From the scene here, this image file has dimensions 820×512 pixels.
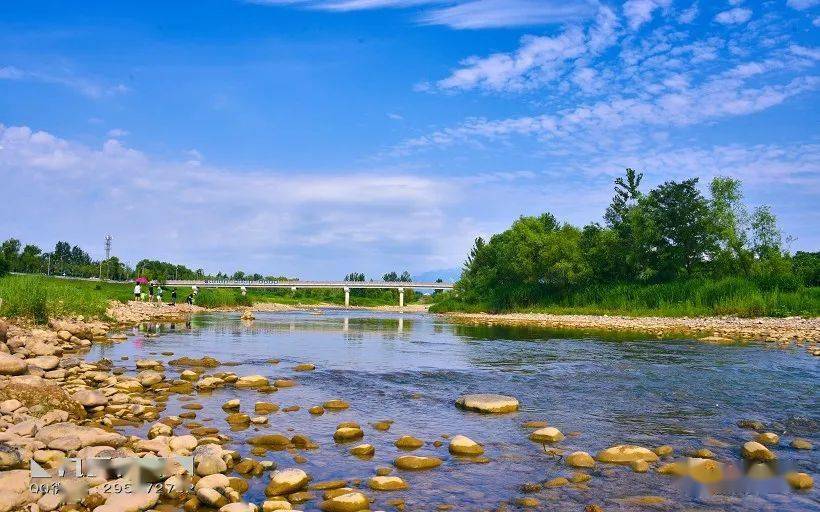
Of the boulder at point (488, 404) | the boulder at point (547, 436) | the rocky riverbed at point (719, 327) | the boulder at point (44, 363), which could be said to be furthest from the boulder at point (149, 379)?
the rocky riverbed at point (719, 327)

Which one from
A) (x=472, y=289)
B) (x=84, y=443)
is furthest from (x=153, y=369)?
(x=472, y=289)

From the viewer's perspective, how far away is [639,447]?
29.7 feet

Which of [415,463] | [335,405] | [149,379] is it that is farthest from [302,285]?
[415,463]

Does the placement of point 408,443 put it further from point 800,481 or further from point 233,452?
point 800,481

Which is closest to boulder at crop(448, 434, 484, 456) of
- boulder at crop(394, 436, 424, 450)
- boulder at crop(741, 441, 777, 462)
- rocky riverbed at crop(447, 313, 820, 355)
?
boulder at crop(394, 436, 424, 450)

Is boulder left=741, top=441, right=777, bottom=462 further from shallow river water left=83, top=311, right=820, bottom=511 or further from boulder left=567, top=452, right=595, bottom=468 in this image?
boulder left=567, top=452, right=595, bottom=468

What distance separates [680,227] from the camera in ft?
177

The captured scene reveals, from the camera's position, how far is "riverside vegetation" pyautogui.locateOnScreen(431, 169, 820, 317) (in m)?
43.5

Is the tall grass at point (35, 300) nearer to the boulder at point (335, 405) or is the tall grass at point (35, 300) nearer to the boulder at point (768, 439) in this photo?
the boulder at point (335, 405)

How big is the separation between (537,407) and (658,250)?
156 ft

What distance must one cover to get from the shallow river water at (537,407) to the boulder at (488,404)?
0.26 meters

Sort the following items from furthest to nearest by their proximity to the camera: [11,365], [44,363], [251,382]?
[251,382] < [44,363] < [11,365]

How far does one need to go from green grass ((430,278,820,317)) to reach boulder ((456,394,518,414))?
1373 inches

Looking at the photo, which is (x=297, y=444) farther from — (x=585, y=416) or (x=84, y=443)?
(x=585, y=416)
